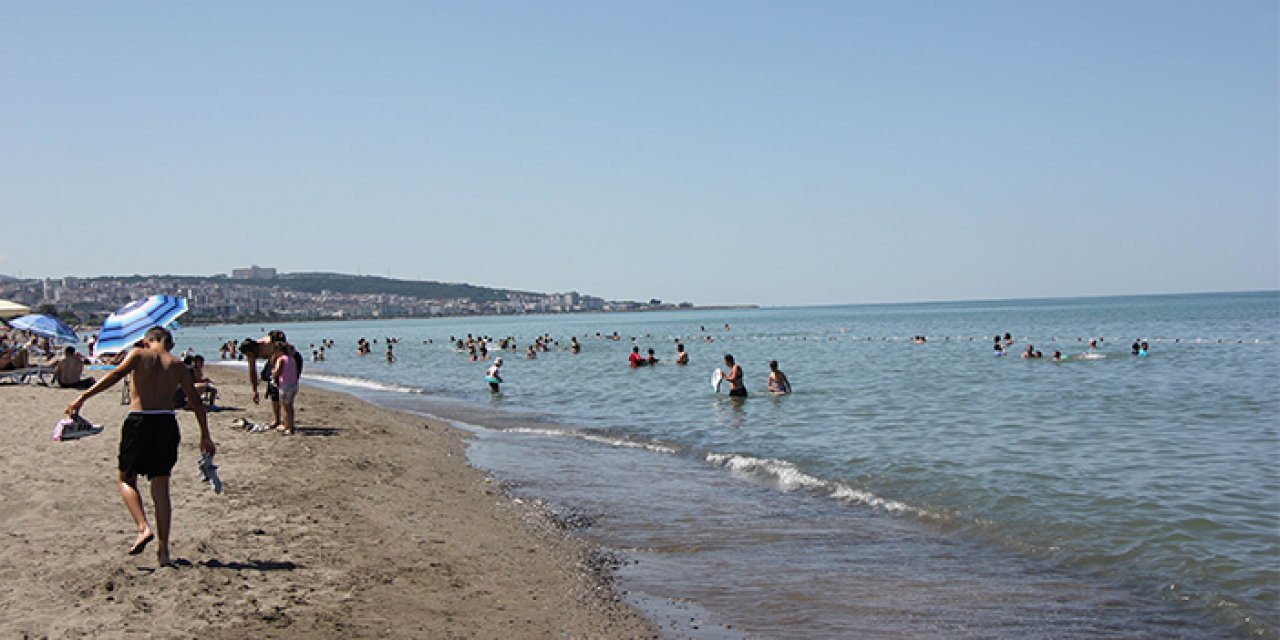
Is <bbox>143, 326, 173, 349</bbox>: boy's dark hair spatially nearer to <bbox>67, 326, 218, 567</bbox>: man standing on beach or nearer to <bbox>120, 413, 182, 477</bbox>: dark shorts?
<bbox>67, 326, 218, 567</bbox>: man standing on beach

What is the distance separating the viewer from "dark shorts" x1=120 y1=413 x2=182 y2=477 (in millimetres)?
5965

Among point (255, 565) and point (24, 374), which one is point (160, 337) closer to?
point (255, 565)

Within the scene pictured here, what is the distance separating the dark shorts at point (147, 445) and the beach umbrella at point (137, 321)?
496 cm

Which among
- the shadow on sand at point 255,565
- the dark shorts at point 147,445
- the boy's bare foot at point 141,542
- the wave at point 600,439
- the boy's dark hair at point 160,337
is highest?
the boy's dark hair at point 160,337

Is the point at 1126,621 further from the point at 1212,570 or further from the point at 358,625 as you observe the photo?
the point at 358,625

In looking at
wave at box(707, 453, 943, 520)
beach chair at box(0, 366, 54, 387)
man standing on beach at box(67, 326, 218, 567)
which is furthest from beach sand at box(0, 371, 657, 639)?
beach chair at box(0, 366, 54, 387)

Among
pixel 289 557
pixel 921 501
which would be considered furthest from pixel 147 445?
pixel 921 501

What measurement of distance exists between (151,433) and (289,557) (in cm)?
134

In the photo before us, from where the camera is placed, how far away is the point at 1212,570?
7.47 meters

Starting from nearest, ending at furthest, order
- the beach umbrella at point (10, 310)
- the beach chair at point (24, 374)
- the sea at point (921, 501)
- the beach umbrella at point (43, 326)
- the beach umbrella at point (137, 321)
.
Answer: the sea at point (921, 501) → the beach umbrella at point (137, 321) → the beach chair at point (24, 374) → the beach umbrella at point (10, 310) → the beach umbrella at point (43, 326)

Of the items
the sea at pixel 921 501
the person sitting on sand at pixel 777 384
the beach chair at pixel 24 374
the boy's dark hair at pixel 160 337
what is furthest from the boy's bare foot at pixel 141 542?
the person sitting on sand at pixel 777 384

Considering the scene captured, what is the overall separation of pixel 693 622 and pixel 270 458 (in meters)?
6.79

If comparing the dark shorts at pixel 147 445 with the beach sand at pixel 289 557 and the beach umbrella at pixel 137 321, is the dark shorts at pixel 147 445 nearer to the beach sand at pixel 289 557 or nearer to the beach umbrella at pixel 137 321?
the beach sand at pixel 289 557

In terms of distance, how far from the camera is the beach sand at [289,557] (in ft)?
17.3
